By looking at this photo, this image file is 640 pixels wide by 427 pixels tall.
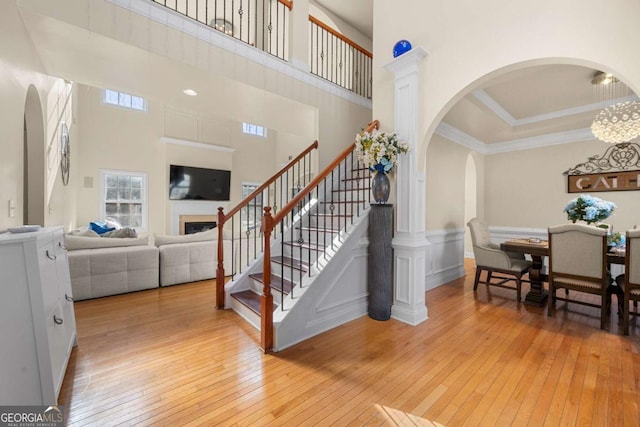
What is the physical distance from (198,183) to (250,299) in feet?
18.2

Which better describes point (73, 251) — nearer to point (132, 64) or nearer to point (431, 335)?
point (132, 64)

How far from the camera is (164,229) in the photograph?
710cm

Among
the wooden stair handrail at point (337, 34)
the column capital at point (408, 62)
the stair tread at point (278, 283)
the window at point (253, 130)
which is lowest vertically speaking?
the stair tread at point (278, 283)

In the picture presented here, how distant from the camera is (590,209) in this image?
323cm

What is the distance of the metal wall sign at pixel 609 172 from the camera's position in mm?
4336

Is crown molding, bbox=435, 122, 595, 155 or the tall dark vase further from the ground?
crown molding, bbox=435, 122, 595, 155

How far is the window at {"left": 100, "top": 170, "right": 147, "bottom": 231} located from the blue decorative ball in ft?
22.5

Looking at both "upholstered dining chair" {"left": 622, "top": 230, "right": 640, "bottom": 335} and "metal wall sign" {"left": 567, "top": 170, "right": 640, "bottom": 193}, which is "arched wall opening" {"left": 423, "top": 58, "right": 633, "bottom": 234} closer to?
"metal wall sign" {"left": 567, "top": 170, "right": 640, "bottom": 193}

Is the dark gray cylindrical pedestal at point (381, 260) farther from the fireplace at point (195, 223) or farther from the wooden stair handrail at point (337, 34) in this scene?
the fireplace at point (195, 223)

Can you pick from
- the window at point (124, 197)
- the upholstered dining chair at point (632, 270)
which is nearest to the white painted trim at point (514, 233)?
the upholstered dining chair at point (632, 270)

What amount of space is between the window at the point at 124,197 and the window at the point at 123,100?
1.71 meters

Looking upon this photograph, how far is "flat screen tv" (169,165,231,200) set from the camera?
722 centimetres

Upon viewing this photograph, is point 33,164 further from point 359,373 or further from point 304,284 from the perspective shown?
point 359,373

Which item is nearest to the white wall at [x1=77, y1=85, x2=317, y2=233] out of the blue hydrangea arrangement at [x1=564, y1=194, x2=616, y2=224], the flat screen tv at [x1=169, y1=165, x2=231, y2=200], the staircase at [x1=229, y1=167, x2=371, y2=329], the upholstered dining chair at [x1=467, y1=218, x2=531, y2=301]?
the flat screen tv at [x1=169, y1=165, x2=231, y2=200]
